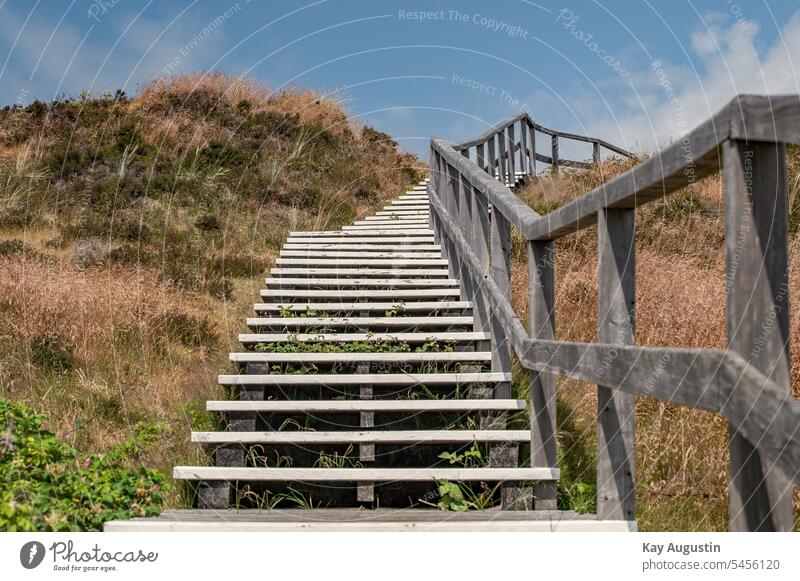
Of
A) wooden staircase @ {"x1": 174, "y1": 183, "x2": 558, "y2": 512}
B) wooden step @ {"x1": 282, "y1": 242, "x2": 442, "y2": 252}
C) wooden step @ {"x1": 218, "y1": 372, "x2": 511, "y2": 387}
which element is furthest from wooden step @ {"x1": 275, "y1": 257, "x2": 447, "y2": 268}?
wooden step @ {"x1": 218, "y1": 372, "x2": 511, "y2": 387}

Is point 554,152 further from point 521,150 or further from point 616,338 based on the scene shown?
point 616,338

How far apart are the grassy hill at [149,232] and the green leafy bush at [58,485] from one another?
0.03 meters

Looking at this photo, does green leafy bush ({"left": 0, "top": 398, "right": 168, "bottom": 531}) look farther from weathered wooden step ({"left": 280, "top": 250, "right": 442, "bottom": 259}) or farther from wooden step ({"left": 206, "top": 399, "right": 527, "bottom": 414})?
weathered wooden step ({"left": 280, "top": 250, "right": 442, "bottom": 259})

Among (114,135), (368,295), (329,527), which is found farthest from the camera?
(114,135)

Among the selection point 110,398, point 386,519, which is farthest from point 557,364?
point 110,398

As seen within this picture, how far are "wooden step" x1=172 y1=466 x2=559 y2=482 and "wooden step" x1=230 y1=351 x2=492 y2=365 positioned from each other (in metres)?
1.35

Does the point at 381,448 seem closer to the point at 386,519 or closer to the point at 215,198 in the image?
the point at 386,519

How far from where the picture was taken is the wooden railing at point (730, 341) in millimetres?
1859

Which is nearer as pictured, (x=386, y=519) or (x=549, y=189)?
(x=386, y=519)

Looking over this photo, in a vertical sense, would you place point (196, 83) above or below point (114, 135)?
above

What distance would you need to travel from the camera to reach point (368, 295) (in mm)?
6699

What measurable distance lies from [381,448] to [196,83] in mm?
18993

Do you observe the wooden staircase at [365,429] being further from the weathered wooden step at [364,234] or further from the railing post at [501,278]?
the weathered wooden step at [364,234]

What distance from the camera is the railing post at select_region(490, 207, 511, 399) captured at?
4.79 metres
